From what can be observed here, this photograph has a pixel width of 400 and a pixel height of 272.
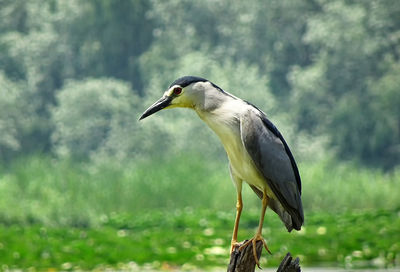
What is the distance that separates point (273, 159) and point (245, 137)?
0.57ft

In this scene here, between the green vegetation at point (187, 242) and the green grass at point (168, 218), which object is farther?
the green grass at point (168, 218)

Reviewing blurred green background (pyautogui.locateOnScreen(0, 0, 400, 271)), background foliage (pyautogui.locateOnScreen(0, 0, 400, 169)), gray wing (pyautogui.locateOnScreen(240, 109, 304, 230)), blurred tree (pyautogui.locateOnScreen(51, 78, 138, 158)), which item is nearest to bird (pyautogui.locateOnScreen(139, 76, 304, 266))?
gray wing (pyautogui.locateOnScreen(240, 109, 304, 230))

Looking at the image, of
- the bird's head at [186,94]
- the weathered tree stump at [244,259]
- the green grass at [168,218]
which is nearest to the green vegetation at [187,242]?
the green grass at [168,218]

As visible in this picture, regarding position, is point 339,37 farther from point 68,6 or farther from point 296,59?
point 68,6

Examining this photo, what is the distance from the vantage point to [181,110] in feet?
64.6

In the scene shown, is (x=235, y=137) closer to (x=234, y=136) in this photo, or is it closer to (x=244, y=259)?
(x=234, y=136)

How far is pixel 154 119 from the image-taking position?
19.6m

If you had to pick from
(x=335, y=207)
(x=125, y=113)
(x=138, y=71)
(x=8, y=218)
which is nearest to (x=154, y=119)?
(x=125, y=113)

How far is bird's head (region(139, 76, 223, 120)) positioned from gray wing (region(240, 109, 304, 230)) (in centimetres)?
18

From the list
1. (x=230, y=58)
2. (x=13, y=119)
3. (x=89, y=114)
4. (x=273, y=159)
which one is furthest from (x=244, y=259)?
(x=230, y=58)

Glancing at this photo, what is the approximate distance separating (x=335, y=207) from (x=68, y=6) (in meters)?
12.6

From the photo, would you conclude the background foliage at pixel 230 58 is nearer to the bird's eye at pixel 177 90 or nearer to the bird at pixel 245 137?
the bird at pixel 245 137

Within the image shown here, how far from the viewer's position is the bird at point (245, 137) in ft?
10.6

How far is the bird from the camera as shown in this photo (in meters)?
3.24
